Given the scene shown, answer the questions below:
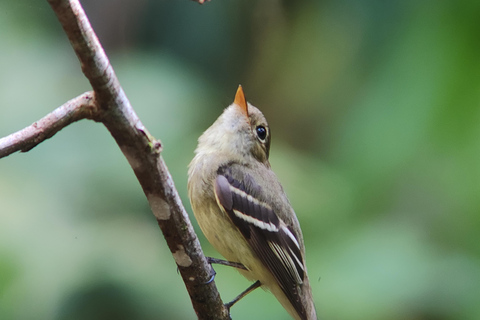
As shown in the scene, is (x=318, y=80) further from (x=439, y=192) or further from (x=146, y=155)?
(x=146, y=155)

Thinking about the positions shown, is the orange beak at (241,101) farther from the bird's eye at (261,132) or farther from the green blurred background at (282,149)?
the green blurred background at (282,149)

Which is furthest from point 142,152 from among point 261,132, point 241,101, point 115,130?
point 261,132

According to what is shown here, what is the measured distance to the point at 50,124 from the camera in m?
1.78

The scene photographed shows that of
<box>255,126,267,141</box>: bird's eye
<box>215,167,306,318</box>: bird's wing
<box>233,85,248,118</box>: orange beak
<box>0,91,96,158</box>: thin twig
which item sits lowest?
<box>215,167,306,318</box>: bird's wing

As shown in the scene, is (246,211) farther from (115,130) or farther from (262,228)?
(115,130)

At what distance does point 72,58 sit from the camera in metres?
4.38

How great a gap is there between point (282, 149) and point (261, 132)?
1.14 metres

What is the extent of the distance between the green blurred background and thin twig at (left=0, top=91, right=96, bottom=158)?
5.30 feet

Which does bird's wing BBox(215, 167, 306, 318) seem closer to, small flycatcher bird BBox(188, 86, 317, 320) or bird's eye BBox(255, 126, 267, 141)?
small flycatcher bird BBox(188, 86, 317, 320)

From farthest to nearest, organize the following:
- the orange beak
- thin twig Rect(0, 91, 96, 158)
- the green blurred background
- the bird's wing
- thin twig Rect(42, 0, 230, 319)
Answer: the green blurred background, the orange beak, the bird's wing, thin twig Rect(0, 91, 96, 158), thin twig Rect(42, 0, 230, 319)

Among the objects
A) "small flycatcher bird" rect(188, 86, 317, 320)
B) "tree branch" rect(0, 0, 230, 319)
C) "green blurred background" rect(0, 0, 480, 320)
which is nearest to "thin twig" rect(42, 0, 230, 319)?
"tree branch" rect(0, 0, 230, 319)

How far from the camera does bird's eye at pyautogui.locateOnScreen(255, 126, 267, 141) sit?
10.6 feet

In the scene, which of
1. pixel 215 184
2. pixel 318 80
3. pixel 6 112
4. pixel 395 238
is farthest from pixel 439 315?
pixel 6 112

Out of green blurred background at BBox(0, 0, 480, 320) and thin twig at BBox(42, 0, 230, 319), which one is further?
green blurred background at BBox(0, 0, 480, 320)
